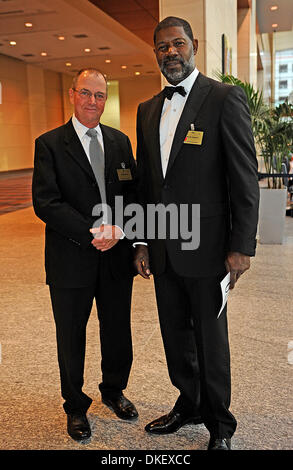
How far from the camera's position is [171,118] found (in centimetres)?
197

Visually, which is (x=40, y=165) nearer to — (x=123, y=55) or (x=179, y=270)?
(x=179, y=270)

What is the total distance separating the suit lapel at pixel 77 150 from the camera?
210 centimetres

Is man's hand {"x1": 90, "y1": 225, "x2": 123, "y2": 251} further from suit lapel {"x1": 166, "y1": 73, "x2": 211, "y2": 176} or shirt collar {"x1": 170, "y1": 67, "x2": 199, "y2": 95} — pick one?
shirt collar {"x1": 170, "y1": 67, "x2": 199, "y2": 95}

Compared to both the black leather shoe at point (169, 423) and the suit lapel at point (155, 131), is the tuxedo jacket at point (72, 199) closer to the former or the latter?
the suit lapel at point (155, 131)

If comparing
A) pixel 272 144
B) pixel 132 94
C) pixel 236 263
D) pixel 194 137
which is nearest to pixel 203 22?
pixel 272 144

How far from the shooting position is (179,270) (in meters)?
1.96

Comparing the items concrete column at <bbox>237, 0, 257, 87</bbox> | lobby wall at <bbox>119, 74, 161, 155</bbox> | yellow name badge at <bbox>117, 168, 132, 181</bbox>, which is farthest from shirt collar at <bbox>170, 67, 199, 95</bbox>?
lobby wall at <bbox>119, 74, 161, 155</bbox>

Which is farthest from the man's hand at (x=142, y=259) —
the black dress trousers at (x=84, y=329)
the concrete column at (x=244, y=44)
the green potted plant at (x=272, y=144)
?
the concrete column at (x=244, y=44)

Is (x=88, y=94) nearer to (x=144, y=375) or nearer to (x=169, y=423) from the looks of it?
(x=169, y=423)

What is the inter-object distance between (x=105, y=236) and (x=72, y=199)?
250 mm

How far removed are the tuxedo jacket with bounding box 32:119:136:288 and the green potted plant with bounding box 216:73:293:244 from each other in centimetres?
448

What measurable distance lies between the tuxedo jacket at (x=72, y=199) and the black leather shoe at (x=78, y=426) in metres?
0.67

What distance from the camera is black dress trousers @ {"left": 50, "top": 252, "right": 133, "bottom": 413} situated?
7.18 feet
